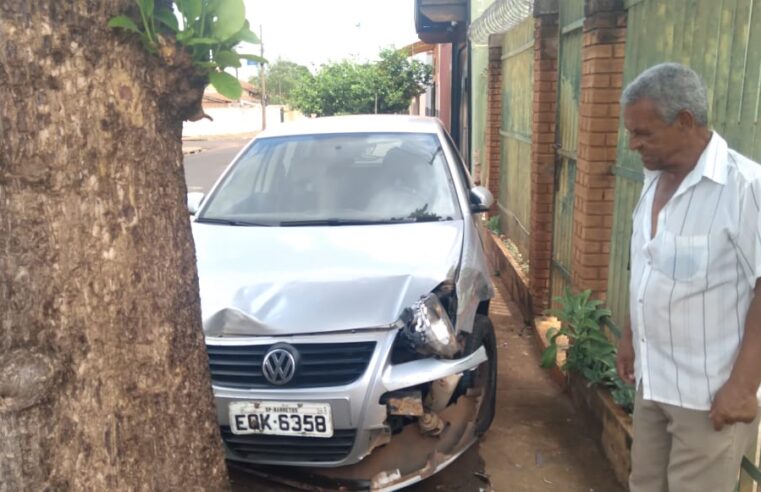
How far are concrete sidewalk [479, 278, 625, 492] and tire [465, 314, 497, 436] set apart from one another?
0.24 m

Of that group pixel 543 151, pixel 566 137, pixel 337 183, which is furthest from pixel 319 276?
pixel 543 151

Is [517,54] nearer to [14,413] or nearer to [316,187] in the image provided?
[316,187]

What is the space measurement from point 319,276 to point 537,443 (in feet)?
5.10

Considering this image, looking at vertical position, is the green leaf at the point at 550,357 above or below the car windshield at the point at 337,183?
below

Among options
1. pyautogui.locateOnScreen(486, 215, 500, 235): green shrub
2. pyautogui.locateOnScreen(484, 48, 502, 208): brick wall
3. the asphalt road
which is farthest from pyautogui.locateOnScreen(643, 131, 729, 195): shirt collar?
the asphalt road

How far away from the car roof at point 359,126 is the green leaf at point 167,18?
121 inches

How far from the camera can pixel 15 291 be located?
57.9 inches

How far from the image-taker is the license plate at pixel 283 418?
2934 millimetres

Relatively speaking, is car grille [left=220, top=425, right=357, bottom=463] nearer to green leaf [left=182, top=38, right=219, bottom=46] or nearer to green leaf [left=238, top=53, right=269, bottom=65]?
green leaf [left=238, top=53, right=269, bottom=65]

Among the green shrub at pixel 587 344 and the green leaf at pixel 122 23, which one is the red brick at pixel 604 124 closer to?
the green shrub at pixel 587 344

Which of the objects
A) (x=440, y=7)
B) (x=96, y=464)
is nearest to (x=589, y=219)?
(x=96, y=464)

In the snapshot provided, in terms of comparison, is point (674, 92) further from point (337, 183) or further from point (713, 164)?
point (337, 183)

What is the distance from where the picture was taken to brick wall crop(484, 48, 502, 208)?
27.8 feet

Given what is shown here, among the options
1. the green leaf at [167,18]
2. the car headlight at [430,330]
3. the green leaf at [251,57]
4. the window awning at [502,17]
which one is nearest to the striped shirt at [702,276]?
the car headlight at [430,330]
